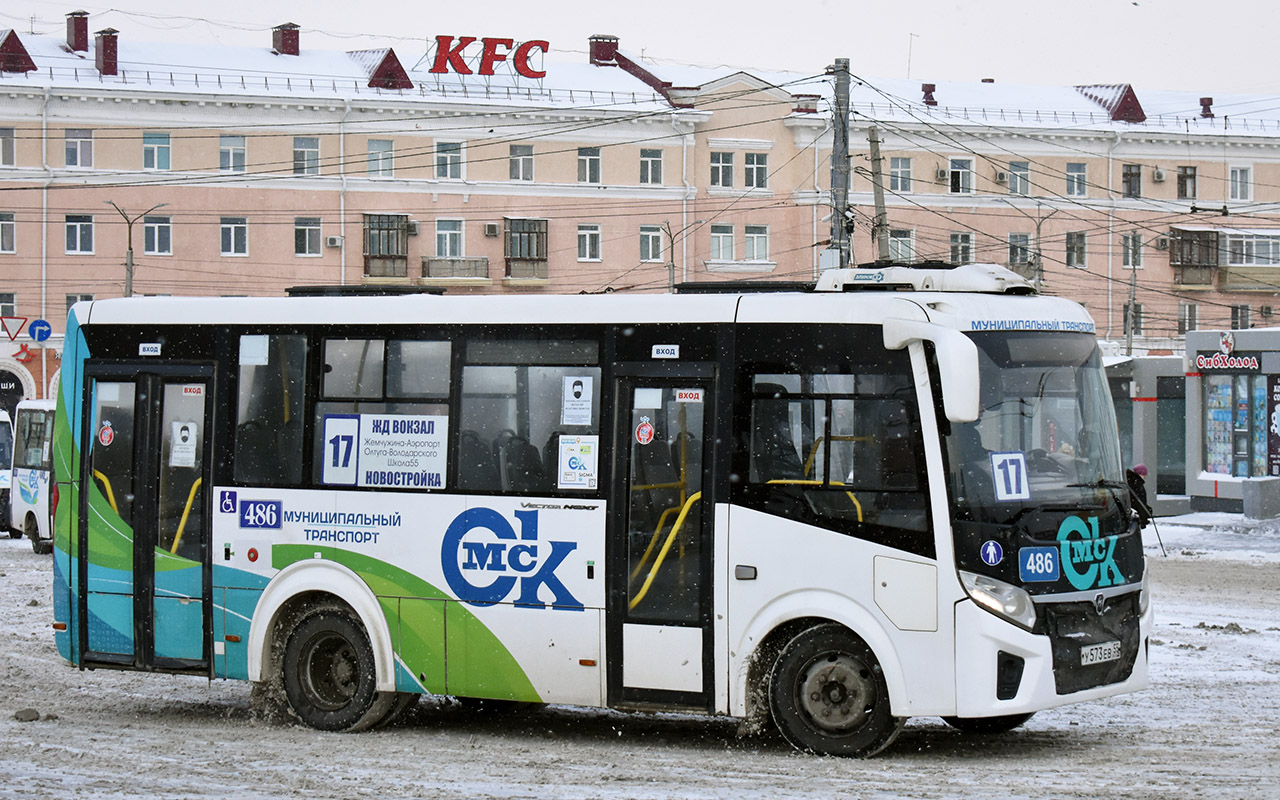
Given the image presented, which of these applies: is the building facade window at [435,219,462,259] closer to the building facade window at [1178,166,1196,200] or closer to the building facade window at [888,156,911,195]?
the building facade window at [888,156,911,195]

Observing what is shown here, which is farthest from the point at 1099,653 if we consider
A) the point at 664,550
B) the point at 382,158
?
the point at 382,158

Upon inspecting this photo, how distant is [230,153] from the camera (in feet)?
191

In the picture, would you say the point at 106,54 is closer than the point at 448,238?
Yes

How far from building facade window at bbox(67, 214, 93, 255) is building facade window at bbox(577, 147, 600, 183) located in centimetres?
1742

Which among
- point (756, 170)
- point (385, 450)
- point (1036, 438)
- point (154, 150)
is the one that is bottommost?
point (385, 450)

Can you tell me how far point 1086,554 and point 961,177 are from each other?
59.6 m

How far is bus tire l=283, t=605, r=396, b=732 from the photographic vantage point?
36.2 feet

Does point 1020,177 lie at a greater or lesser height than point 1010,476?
greater

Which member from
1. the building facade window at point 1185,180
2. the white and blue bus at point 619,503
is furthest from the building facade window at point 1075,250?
the white and blue bus at point 619,503

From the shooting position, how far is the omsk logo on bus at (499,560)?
34.0 ft

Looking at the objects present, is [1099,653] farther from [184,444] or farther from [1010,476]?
[184,444]

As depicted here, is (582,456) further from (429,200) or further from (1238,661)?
(429,200)

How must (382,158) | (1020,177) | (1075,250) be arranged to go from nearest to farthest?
(382,158)
(1020,177)
(1075,250)

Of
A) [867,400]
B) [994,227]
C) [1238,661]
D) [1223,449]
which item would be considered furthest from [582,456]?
[994,227]
